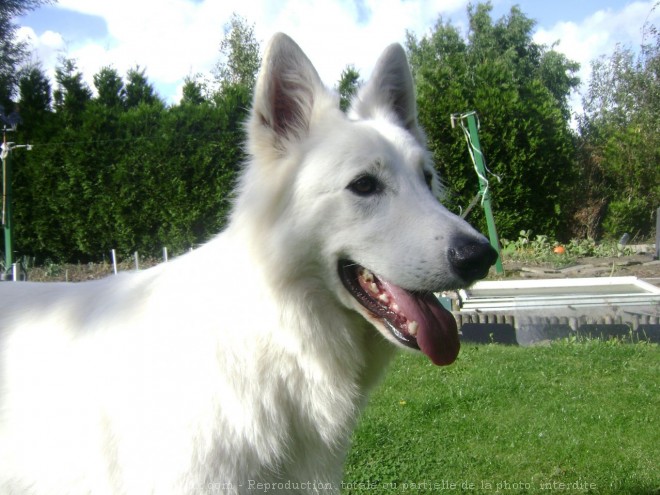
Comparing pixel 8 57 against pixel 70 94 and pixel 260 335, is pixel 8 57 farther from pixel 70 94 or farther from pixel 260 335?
pixel 260 335

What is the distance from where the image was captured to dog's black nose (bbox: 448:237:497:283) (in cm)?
204

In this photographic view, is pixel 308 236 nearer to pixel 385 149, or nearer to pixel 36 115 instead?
pixel 385 149

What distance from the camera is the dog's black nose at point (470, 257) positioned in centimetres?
204

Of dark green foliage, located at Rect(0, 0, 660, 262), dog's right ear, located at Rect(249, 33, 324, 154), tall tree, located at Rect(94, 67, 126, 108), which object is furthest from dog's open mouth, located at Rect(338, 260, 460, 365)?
tall tree, located at Rect(94, 67, 126, 108)

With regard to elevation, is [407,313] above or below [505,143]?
below

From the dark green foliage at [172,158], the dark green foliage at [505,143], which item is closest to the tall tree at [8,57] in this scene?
the dark green foliage at [172,158]

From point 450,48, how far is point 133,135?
26259 mm

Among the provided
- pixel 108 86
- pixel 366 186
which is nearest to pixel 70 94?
pixel 108 86

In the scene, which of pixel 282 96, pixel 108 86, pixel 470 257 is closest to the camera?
pixel 470 257

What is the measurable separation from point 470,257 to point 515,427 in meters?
3.23

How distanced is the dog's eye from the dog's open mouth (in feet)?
0.92

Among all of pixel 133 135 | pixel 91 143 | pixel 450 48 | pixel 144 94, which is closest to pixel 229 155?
pixel 133 135

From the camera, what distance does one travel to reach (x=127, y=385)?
2.14 metres

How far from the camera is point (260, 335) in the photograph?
2150mm
